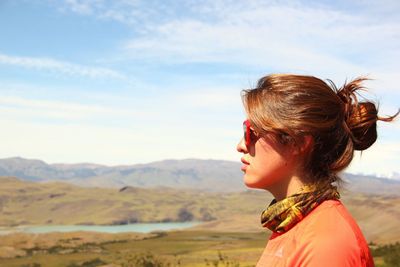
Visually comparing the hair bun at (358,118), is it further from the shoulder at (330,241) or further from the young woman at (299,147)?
the shoulder at (330,241)

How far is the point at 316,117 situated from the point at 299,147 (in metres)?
0.23

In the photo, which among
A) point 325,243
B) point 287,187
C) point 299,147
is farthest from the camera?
point 287,187

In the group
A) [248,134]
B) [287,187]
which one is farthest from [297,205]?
[248,134]

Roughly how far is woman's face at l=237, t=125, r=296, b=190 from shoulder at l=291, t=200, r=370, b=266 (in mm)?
456

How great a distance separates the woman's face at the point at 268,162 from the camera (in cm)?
343

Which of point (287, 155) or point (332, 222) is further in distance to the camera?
point (287, 155)

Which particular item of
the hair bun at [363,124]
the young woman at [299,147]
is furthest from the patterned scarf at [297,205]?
the hair bun at [363,124]

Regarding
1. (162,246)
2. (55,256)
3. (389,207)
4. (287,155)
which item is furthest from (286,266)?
(389,207)

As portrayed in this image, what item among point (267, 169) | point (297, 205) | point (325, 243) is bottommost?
point (325, 243)

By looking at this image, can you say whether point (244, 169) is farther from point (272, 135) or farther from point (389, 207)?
point (389, 207)

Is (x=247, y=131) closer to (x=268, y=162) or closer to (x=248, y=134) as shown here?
(x=248, y=134)

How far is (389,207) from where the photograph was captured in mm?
136500

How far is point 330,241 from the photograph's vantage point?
2771mm

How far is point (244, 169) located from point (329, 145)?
62cm
